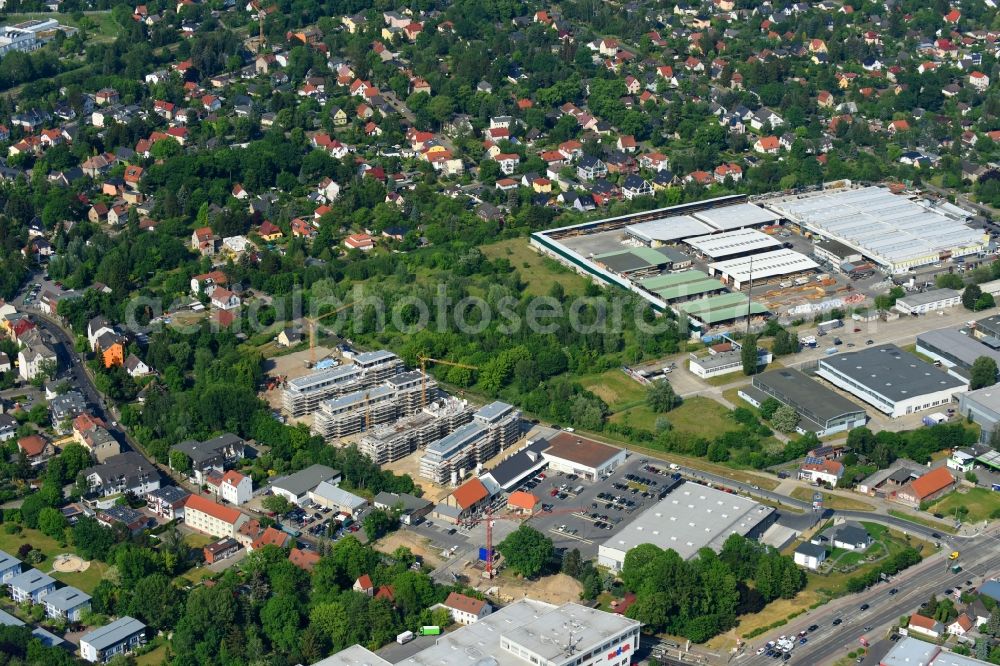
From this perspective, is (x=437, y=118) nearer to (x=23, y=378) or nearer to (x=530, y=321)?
(x=530, y=321)

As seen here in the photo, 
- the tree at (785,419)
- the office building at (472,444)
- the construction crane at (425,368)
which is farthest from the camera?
the construction crane at (425,368)

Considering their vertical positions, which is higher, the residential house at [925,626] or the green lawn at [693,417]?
the residential house at [925,626]

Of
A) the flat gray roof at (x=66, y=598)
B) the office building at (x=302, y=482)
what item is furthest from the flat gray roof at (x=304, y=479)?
the flat gray roof at (x=66, y=598)

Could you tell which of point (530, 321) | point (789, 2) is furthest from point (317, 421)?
point (789, 2)

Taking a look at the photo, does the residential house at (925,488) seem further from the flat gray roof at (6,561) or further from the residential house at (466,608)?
the flat gray roof at (6,561)

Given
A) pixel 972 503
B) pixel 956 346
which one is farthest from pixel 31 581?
pixel 956 346

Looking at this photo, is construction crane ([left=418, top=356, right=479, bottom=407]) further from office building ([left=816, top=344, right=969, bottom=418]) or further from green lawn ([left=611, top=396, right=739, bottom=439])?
office building ([left=816, top=344, right=969, bottom=418])

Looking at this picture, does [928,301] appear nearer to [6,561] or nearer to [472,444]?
[472,444]

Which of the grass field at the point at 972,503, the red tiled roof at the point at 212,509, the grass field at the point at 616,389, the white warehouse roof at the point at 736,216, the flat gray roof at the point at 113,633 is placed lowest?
the grass field at the point at 972,503
